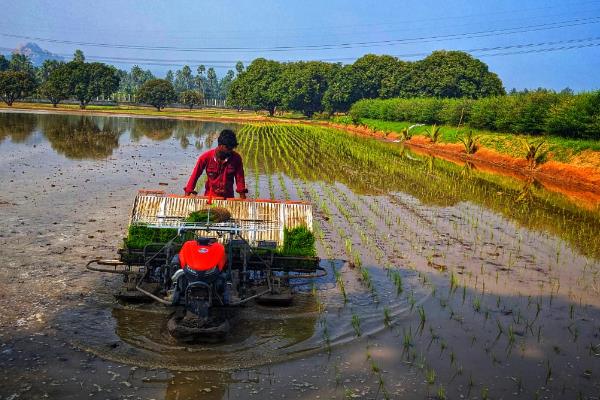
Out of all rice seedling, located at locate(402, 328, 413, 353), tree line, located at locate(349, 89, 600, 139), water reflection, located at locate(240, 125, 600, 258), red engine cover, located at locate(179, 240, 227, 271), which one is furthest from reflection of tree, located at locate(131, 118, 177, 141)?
rice seedling, located at locate(402, 328, 413, 353)

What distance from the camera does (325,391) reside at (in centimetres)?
543

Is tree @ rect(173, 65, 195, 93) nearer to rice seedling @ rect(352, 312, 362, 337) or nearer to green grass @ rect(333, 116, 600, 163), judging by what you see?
green grass @ rect(333, 116, 600, 163)

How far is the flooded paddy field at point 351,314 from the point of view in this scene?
220 inches

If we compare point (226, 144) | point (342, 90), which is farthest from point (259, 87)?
point (226, 144)

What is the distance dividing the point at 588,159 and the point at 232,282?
2265cm

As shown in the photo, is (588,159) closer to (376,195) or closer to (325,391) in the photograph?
(376,195)

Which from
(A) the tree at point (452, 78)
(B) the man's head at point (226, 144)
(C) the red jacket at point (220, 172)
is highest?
(A) the tree at point (452, 78)

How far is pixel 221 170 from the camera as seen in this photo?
893 centimetres

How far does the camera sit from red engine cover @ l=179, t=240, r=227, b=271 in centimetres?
609

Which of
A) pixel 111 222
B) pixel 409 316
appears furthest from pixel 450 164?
pixel 409 316

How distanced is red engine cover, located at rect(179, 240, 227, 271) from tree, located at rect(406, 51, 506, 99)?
6463 centimetres

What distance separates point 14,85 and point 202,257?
259 feet

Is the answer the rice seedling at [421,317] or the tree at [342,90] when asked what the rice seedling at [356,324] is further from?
the tree at [342,90]

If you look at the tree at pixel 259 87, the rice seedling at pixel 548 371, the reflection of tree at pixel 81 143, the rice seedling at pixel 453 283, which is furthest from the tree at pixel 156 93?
the rice seedling at pixel 548 371
